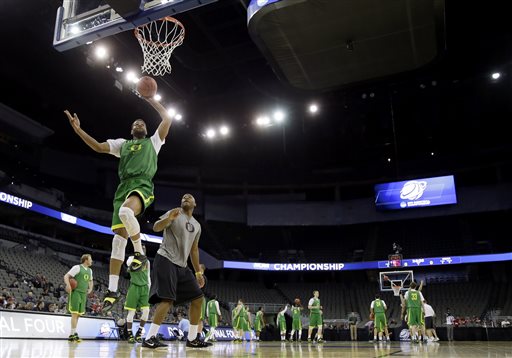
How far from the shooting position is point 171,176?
103ft

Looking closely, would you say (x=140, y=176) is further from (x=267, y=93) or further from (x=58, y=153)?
(x=58, y=153)

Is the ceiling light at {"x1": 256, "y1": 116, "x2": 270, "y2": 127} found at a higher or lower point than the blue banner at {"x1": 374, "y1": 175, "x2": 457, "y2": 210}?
higher

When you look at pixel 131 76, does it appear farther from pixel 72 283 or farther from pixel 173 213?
pixel 173 213

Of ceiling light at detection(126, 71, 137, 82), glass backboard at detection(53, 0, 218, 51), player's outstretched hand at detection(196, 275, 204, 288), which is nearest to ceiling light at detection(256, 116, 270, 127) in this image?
ceiling light at detection(126, 71, 137, 82)

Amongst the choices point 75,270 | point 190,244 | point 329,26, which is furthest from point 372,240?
point 190,244

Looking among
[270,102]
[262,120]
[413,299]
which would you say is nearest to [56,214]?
[262,120]

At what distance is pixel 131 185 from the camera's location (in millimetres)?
4930

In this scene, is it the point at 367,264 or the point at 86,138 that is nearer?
the point at 86,138

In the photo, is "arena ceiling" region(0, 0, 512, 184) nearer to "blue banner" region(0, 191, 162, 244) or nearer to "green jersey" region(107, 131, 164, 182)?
"blue banner" region(0, 191, 162, 244)

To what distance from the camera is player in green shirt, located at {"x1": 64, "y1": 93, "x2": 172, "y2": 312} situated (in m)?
4.73

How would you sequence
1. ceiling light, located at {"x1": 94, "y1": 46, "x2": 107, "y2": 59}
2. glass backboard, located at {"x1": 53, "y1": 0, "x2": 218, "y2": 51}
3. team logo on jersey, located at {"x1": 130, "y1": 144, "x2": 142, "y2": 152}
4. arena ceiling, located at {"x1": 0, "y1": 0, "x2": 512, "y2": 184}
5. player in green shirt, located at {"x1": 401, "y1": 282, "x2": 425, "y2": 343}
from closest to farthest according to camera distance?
team logo on jersey, located at {"x1": 130, "y1": 144, "x2": 142, "y2": 152}
glass backboard, located at {"x1": 53, "y1": 0, "x2": 218, "y2": 51}
player in green shirt, located at {"x1": 401, "y1": 282, "x2": 425, "y2": 343}
ceiling light, located at {"x1": 94, "y1": 46, "x2": 107, "y2": 59}
arena ceiling, located at {"x1": 0, "y1": 0, "x2": 512, "y2": 184}

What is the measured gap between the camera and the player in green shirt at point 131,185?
473cm

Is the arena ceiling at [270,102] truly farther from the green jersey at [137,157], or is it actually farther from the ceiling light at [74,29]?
the green jersey at [137,157]

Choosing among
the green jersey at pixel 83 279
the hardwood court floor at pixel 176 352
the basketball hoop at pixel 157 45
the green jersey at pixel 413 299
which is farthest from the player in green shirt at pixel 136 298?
the green jersey at pixel 413 299
